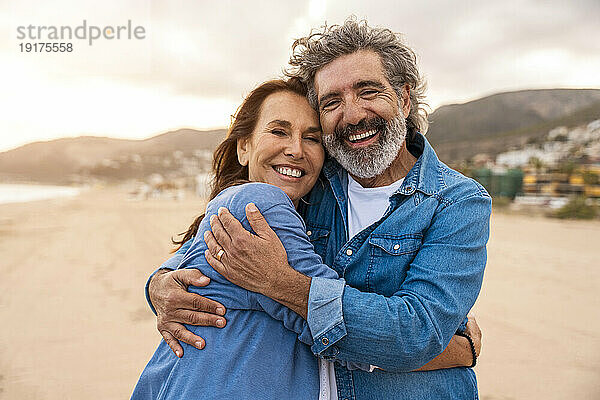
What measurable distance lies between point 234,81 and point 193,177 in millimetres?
13768

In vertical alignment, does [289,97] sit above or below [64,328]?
above

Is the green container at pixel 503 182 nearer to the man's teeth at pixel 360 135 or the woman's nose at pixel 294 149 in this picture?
the man's teeth at pixel 360 135

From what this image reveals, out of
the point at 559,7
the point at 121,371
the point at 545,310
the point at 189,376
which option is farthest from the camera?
the point at 559,7

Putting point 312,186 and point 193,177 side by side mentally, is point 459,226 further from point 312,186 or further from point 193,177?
point 193,177

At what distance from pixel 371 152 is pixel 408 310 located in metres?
0.91

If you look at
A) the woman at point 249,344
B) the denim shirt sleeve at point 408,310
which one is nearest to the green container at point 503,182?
the denim shirt sleeve at point 408,310

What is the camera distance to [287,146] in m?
2.40

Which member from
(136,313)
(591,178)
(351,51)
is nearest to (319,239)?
(351,51)

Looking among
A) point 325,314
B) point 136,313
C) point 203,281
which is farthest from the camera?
point 136,313

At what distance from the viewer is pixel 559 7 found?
33188 mm

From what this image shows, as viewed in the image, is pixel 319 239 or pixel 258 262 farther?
pixel 319 239

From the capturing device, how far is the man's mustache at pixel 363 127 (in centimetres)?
248

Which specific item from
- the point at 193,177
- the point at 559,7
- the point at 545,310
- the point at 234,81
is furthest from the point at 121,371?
the point at 559,7

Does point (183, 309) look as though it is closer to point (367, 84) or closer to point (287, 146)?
point (287, 146)
